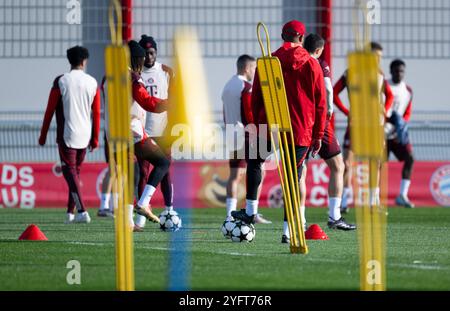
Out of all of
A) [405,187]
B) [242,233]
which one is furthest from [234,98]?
[405,187]

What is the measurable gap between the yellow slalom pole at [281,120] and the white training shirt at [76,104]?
554 cm

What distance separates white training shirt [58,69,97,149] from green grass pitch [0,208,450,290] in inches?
51.3

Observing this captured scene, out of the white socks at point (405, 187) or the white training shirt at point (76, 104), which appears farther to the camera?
the white socks at point (405, 187)

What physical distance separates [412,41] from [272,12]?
2.55 metres

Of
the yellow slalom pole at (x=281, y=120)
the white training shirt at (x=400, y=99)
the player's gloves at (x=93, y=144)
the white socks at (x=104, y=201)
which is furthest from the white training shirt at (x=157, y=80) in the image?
the white training shirt at (x=400, y=99)

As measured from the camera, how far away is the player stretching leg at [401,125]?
765 inches

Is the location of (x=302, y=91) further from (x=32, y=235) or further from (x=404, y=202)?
(x=404, y=202)

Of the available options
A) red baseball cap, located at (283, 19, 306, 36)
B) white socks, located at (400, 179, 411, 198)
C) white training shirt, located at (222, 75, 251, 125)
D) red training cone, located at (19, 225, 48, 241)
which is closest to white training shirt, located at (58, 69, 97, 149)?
white training shirt, located at (222, 75, 251, 125)

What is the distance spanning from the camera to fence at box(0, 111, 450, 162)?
21.2 metres

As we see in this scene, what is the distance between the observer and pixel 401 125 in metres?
19.6

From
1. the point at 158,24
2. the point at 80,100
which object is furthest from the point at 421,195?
the point at 80,100

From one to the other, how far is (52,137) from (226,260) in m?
11.8

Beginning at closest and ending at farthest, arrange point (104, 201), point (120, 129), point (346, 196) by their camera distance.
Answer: point (120, 129)
point (104, 201)
point (346, 196)

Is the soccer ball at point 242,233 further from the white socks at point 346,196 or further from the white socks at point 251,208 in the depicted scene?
the white socks at point 346,196
